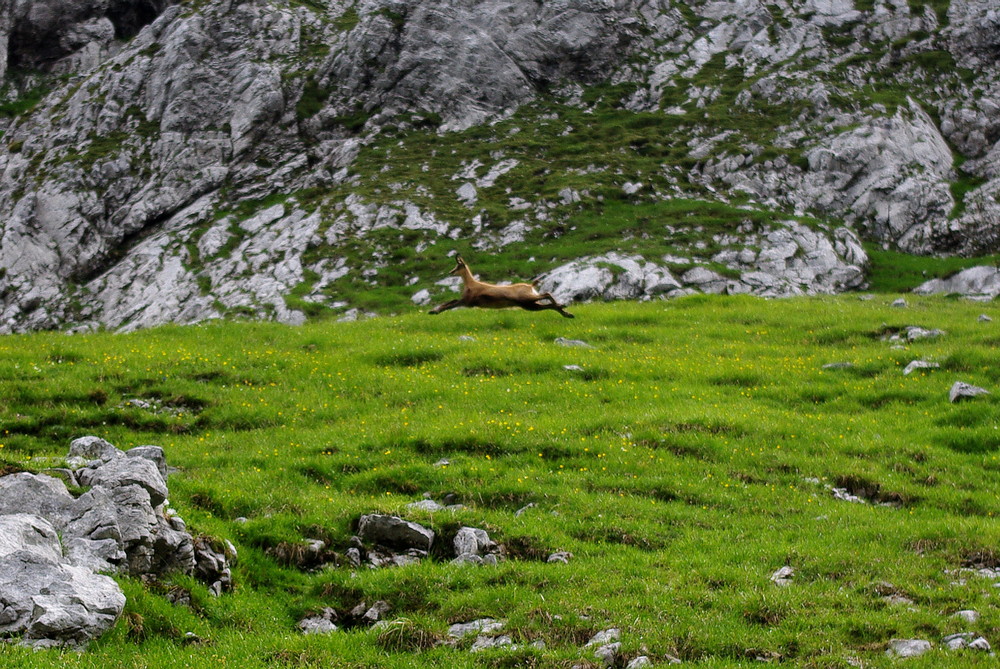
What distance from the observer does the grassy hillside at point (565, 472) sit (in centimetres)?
936

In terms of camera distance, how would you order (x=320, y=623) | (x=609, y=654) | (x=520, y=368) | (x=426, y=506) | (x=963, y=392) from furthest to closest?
(x=520, y=368)
(x=963, y=392)
(x=426, y=506)
(x=320, y=623)
(x=609, y=654)

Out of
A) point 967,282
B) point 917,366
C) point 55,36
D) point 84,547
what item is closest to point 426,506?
point 84,547

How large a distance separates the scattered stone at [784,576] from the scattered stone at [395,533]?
514cm

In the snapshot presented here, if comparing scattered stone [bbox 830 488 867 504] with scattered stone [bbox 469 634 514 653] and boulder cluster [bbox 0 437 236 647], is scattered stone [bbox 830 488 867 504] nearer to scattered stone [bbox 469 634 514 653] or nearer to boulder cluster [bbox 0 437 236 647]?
scattered stone [bbox 469 634 514 653]

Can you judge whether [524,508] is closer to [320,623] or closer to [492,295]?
[320,623]

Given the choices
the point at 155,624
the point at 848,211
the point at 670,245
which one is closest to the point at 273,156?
the point at 670,245

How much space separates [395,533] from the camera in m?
12.2

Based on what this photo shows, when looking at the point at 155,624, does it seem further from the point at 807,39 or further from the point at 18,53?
the point at 18,53

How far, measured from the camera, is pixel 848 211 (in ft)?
190

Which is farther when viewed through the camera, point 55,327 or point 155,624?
point 55,327

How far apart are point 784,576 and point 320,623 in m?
6.46

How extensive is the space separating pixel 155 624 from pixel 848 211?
193 ft

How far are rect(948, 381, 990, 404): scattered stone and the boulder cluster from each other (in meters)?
16.7

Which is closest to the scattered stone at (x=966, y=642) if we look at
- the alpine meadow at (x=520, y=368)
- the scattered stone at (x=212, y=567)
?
the alpine meadow at (x=520, y=368)
